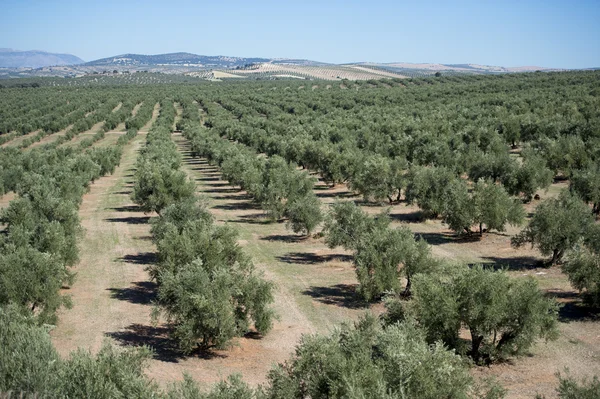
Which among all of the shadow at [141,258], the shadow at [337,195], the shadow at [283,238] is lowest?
the shadow at [141,258]

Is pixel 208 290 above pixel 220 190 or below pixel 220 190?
above

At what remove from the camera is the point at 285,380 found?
Answer: 16234 millimetres

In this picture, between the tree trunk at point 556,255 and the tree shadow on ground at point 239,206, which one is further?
the tree shadow on ground at point 239,206

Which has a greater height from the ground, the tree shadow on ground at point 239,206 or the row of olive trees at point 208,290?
the row of olive trees at point 208,290

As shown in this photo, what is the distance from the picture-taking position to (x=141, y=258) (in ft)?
130

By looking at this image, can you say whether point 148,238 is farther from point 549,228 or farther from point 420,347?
point 420,347

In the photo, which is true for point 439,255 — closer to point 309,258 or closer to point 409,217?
point 309,258

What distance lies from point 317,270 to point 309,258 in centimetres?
278

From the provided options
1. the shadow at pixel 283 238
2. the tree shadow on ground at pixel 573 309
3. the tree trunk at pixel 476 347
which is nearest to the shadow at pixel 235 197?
the shadow at pixel 283 238

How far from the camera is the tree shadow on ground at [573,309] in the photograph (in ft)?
87.8

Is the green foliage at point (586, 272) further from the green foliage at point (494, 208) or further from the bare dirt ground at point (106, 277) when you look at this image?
the bare dirt ground at point (106, 277)

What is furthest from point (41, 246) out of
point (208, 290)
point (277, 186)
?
point (277, 186)

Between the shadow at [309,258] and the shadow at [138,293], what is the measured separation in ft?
31.5

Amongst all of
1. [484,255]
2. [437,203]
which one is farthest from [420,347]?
[437,203]
